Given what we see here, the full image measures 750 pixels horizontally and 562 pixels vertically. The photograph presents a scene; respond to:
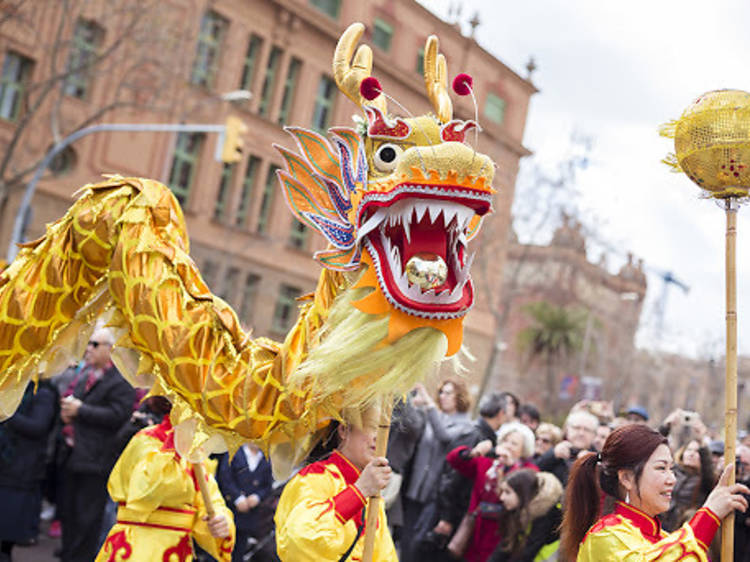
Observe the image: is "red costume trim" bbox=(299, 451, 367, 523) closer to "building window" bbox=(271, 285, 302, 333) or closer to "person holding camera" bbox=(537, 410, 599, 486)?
"person holding camera" bbox=(537, 410, 599, 486)

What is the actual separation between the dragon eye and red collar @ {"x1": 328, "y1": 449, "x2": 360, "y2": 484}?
4.40ft

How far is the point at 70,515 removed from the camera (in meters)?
6.68

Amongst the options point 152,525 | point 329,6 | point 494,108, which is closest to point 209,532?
point 152,525

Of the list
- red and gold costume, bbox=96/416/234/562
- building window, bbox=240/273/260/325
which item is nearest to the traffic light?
red and gold costume, bbox=96/416/234/562

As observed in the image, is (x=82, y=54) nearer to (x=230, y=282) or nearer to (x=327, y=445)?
(x=230, y=282)

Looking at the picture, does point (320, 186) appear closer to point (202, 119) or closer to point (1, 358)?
point (1, 358)

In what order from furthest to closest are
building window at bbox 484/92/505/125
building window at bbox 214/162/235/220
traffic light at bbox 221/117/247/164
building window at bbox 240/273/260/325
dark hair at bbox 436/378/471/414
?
building window at bbox 484/92/505/125
building window at bbox 214/162/235/220
building window at bbox 240/273/260/325
traffic light at bbox 221/117/247/164
dark hair at bbox 436/378/471/414

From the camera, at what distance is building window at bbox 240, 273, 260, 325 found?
2542 centimetres

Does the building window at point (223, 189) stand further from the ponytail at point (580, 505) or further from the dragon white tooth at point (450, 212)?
the dragon white tooth at point (450, 212)

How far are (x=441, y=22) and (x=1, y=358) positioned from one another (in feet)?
90.7

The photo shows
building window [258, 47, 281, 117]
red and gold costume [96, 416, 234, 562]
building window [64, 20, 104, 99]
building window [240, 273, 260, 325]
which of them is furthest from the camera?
building window [258, 47, 281, 117]

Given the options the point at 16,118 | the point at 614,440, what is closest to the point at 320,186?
the point at 614,440

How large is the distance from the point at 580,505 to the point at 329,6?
1026 inches

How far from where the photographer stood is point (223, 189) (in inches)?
1020
